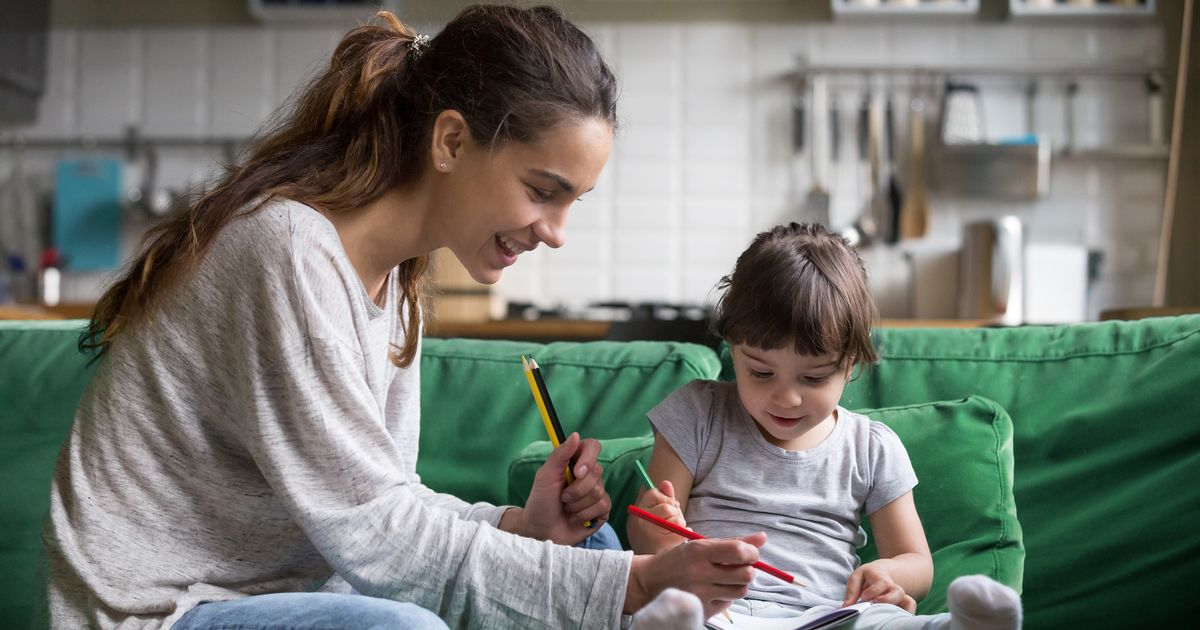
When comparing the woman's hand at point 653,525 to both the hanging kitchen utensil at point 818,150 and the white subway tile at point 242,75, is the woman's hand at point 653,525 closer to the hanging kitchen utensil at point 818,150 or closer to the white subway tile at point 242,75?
the hanging kitchen utensil at point 818,150

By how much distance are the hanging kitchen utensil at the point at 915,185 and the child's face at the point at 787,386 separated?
2792 millimetres

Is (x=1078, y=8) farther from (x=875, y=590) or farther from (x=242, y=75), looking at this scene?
(x=875, y=590)

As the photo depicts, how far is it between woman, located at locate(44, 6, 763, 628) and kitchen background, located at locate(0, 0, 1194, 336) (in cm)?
263

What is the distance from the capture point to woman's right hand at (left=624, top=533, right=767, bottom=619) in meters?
1.01

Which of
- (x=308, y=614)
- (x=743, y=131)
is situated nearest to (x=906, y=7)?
(x=743, y=131)

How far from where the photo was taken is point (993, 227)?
3.67 m

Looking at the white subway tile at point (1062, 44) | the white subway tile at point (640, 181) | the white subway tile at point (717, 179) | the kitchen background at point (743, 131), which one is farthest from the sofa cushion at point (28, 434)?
the white subway tile at point (1062, 44)

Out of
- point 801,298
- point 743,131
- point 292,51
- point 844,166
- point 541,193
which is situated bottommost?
point 801,298

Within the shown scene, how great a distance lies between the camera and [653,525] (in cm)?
132

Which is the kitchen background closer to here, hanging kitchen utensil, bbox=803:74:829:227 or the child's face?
hanging kitchen utensil, bbox=803:74:829:227

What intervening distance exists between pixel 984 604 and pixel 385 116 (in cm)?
80

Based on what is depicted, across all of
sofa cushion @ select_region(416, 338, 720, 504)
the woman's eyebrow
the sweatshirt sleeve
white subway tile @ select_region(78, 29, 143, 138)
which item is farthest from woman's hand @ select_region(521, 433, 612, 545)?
white subway tile @ select_region(78, 29, 143, 138)

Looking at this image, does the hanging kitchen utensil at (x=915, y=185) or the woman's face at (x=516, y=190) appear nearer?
the woman's face at (x=516, y=190)

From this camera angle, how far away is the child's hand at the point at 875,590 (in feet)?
3.98
